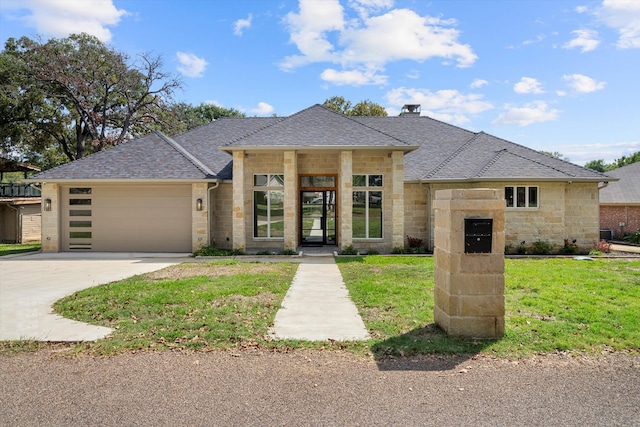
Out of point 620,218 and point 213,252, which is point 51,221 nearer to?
point 213,252

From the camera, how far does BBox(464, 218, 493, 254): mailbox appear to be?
5.11m

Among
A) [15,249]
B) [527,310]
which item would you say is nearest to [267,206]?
[527,310]

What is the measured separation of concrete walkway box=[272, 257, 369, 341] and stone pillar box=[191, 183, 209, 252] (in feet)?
19.9

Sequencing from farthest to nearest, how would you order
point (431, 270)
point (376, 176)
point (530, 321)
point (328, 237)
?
point (328, 237) → point (376, 176) → point (431, 270) → point (530, 321)

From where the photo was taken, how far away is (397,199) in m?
14.3

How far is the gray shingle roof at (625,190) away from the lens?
2072 centimetres

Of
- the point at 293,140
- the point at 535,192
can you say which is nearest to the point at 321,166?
the point at 293,140

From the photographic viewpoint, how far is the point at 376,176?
15.2 metres

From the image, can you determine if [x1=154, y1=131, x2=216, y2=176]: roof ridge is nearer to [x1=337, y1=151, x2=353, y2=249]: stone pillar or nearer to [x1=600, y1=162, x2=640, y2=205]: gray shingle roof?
[x1=337, y1=151, x2=353, y2=249]: stone pillar

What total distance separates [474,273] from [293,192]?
32.0 feet

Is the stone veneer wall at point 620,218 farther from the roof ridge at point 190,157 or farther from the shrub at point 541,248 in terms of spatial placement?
the roof ridge at point 190,157

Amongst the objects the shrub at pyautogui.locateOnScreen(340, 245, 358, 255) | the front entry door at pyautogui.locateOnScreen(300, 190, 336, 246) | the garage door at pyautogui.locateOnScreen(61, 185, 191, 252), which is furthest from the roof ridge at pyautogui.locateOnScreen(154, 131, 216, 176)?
the shrub at pyautogui.locateOnScreen(340, 245, 358, 255)

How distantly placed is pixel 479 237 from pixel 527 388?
6.11 feet

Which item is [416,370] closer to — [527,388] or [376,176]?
[527,388]
